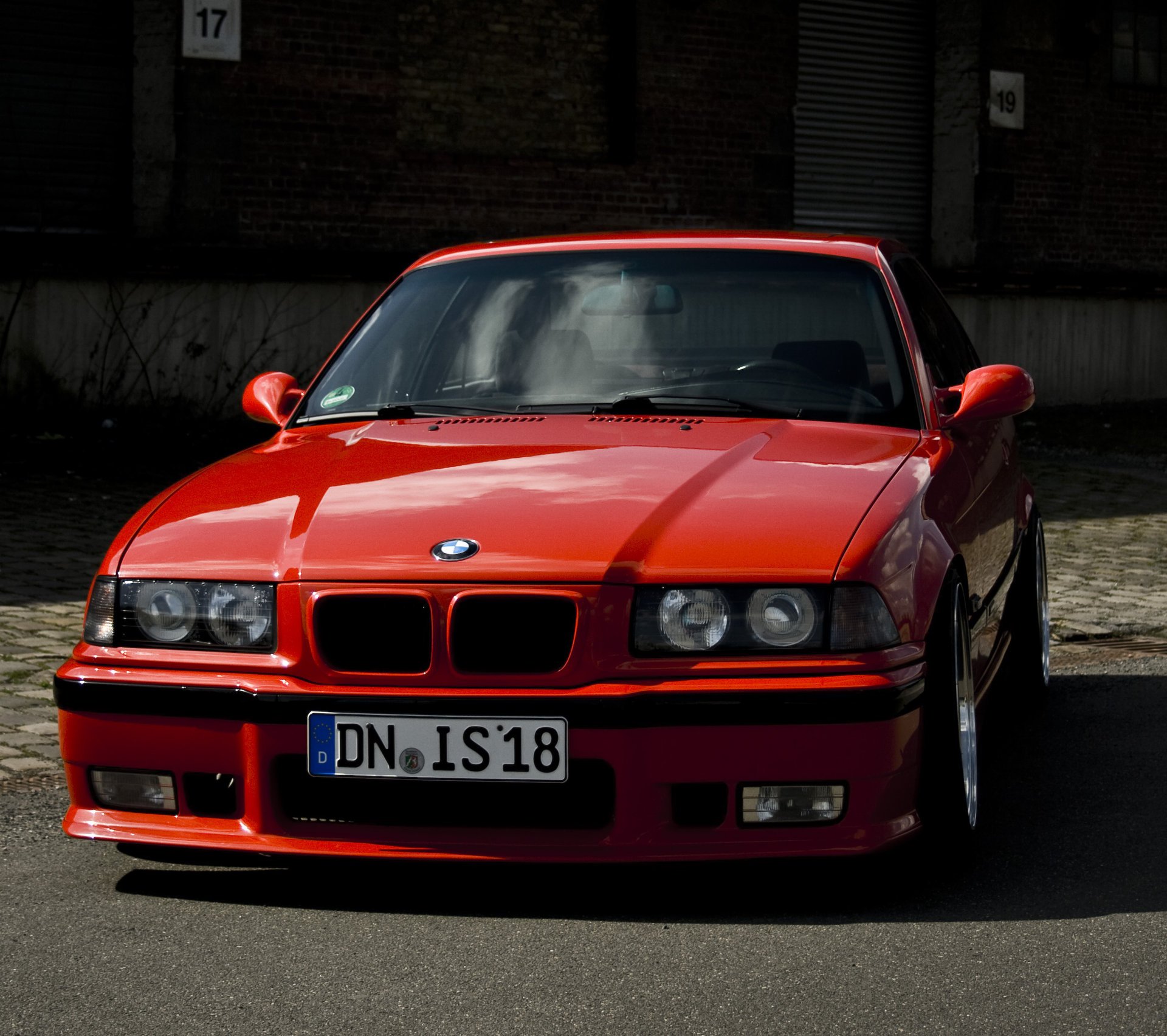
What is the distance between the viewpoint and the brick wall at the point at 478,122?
612 inches

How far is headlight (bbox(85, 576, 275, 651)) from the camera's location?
157 inches

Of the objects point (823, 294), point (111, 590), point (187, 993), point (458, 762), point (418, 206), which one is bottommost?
point (187, 993)

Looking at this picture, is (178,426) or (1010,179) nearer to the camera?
(178,426)

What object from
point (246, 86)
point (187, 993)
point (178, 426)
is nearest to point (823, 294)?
point (187, 993)

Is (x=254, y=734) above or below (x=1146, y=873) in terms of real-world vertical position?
above

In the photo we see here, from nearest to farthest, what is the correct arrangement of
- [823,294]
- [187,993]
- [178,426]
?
[187,993]
[823,294]
[178,426]

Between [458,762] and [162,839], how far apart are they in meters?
0.70

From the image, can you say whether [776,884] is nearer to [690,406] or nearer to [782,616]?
[782,616]

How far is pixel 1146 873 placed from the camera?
438cm

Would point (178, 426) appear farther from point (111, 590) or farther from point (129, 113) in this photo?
point (111, 590)

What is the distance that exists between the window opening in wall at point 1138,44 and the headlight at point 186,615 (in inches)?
741

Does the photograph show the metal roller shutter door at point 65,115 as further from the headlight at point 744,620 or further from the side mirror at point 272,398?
the headlight at point 744,620

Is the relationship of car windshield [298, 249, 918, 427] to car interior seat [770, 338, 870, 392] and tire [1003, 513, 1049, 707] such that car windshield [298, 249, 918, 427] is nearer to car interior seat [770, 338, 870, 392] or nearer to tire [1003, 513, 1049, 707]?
car interior seat [770, 338, 870, 392]

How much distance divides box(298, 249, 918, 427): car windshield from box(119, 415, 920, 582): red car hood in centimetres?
22
